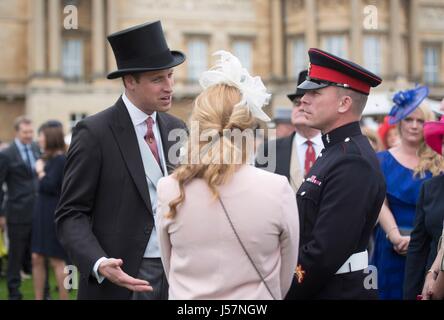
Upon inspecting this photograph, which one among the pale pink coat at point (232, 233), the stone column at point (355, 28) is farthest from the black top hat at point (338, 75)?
the stone column at point (355, 28)

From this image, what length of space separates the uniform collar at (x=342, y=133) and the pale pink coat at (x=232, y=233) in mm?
859

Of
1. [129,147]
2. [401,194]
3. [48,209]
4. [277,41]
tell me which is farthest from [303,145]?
[277,41]

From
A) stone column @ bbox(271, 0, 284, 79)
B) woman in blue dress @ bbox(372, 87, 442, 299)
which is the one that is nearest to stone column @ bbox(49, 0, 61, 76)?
stone column @ bbox(271, 0, 284, 79)

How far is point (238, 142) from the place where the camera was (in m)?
3.58

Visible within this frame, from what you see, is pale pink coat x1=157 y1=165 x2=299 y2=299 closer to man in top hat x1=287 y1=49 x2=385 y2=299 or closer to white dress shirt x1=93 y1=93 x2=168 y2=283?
man in top hat x1=287 y1=49 x2=385 y2=299

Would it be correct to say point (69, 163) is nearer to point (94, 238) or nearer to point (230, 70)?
point (94, 238)

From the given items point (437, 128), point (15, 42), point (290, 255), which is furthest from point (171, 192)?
point (15, 42)

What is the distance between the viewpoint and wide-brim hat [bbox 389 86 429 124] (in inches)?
281

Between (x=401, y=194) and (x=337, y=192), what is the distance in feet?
9.22

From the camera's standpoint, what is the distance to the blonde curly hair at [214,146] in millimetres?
3514

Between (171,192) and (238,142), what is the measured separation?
1.31 ft

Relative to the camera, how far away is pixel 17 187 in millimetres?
11797

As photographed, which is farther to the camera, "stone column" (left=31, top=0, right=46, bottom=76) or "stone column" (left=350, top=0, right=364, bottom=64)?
"stone column" (left=350, top=0, right=364, bottom=64)

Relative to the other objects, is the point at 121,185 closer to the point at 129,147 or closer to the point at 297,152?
the point at 129,147
